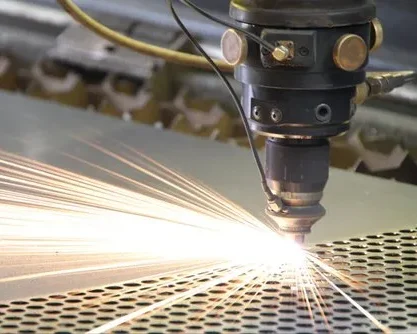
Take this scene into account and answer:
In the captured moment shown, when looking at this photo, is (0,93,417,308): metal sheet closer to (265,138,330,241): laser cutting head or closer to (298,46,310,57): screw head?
(265,138,330,241): laser cutting head

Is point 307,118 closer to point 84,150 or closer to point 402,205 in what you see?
point 402,205

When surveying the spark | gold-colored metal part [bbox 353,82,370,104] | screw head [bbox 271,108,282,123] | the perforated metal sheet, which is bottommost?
the perforated metal sheet

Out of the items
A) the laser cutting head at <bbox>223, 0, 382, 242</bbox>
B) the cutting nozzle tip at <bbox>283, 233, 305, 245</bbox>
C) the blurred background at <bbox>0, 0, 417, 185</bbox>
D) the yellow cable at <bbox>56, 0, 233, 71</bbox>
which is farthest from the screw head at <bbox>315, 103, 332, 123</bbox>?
the blurred background at <bbox>0, 0, 417, 185</bbox>

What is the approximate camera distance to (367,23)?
1098 mm

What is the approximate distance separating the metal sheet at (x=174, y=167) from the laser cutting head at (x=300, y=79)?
16 cm

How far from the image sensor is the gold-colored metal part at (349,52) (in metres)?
1.06

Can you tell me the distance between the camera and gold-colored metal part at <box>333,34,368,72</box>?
1.06 metres

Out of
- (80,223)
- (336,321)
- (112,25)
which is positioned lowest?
(336,321)

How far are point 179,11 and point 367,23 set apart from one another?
0.93 metres

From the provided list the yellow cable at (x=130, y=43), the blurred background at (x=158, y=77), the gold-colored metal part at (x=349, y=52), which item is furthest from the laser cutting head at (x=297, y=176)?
the blurred background at (x=158, y=77)

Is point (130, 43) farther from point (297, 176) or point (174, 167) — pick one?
point (297, 176)

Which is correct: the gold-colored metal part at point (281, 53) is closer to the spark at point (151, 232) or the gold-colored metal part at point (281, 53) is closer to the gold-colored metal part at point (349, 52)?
the gold-colored metal part at point (349, 52)

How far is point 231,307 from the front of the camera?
1.11 m

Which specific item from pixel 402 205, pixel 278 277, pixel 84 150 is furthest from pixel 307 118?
pixel 84 150
